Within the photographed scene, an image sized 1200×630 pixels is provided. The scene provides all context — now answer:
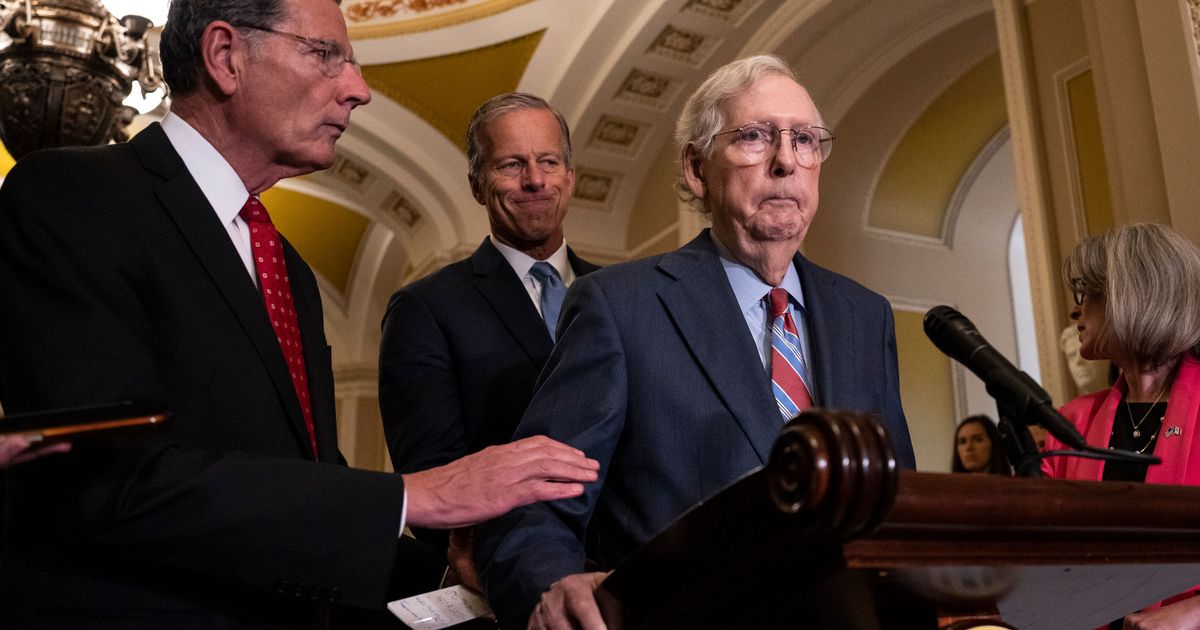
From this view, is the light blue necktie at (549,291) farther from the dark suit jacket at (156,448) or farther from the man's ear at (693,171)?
the dark suit jacket at (156,448)

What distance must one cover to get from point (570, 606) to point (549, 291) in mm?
1474

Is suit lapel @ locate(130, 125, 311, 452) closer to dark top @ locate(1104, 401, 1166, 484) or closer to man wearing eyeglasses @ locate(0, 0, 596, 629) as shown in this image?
man wearing eyeglasses @ locate(0, 0, 596, 629)

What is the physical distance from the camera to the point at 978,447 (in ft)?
20.4

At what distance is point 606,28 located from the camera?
30.3ft

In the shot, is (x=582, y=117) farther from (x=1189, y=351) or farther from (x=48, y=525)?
(x=48, y=525)

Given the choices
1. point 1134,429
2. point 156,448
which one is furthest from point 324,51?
point 1134,429

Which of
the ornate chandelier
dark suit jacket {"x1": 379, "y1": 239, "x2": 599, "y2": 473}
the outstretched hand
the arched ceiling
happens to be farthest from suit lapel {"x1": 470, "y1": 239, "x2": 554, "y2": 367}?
the arched ceiling

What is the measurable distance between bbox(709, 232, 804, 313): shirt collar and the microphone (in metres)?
0.51

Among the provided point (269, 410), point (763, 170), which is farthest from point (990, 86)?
point (269, 410)

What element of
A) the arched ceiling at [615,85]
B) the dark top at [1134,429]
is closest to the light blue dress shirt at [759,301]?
the dark top at [1134,429]

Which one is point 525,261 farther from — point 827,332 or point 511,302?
point 827,332

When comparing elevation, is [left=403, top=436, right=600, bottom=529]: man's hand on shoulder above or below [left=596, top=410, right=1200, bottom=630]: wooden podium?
above

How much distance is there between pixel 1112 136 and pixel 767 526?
3887mm

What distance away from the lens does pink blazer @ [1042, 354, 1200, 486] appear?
2.42 m
